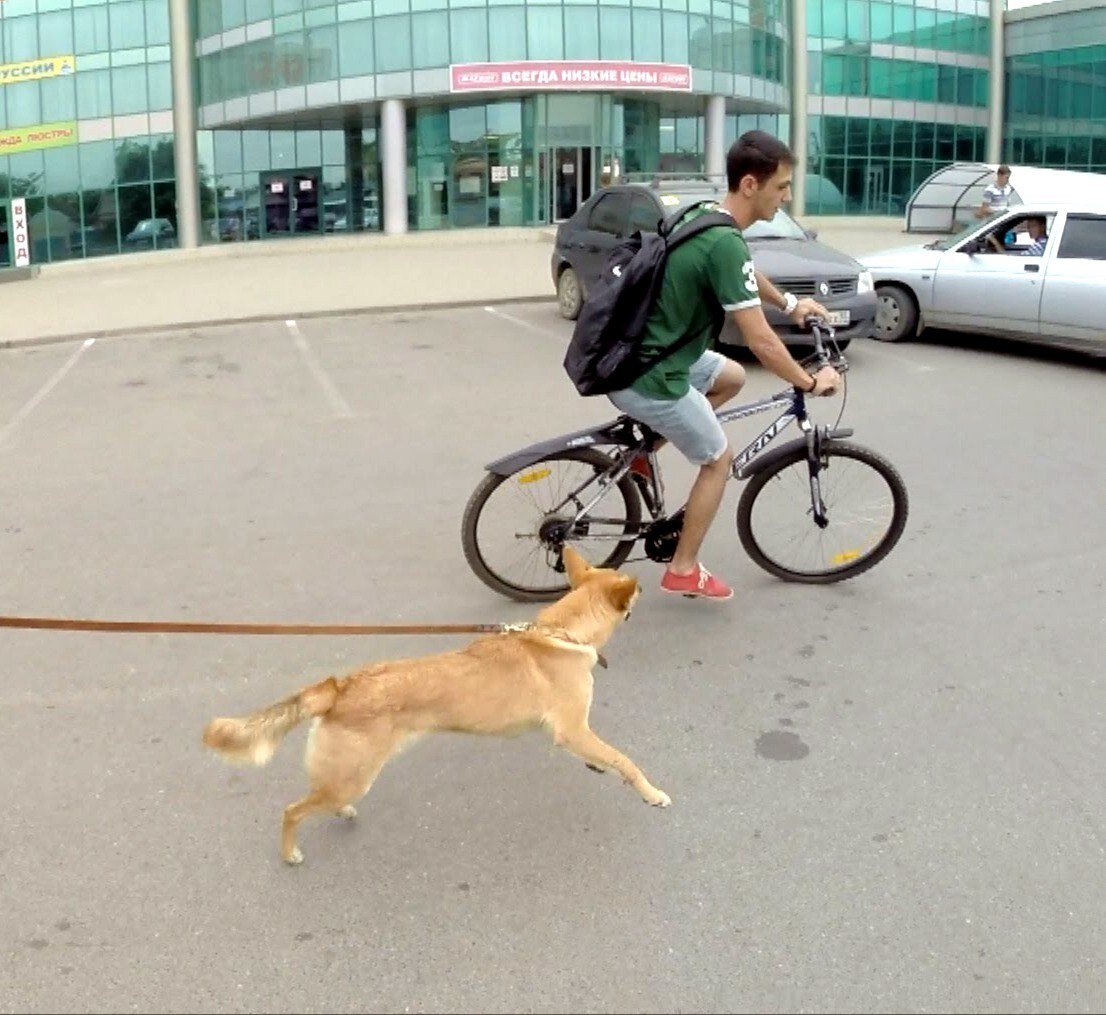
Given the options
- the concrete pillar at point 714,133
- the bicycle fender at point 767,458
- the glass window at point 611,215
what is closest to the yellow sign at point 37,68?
the concrete pillar at point 714,133

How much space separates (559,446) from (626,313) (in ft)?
2.26

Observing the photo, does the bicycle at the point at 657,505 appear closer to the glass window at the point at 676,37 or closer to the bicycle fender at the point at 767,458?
the bicycle fender at the point at 767,458

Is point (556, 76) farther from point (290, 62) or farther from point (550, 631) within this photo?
point (550, 631)

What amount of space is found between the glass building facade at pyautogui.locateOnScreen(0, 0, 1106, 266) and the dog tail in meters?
34.0

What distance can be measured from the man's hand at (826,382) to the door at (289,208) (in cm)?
3360

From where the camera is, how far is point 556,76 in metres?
34.8

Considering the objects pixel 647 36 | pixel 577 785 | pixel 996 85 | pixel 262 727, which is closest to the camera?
pixel 262 727

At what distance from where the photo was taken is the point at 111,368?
1252cm

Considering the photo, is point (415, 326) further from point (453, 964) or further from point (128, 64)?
point (128, 64)

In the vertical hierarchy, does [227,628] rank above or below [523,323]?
below

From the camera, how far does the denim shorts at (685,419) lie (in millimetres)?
4758

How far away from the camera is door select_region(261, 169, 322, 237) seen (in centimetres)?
3638

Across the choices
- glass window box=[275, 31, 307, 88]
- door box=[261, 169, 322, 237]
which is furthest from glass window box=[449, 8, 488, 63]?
door box=[261, 169, 322, 237]

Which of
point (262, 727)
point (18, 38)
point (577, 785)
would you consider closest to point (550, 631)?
point (577, 785)
